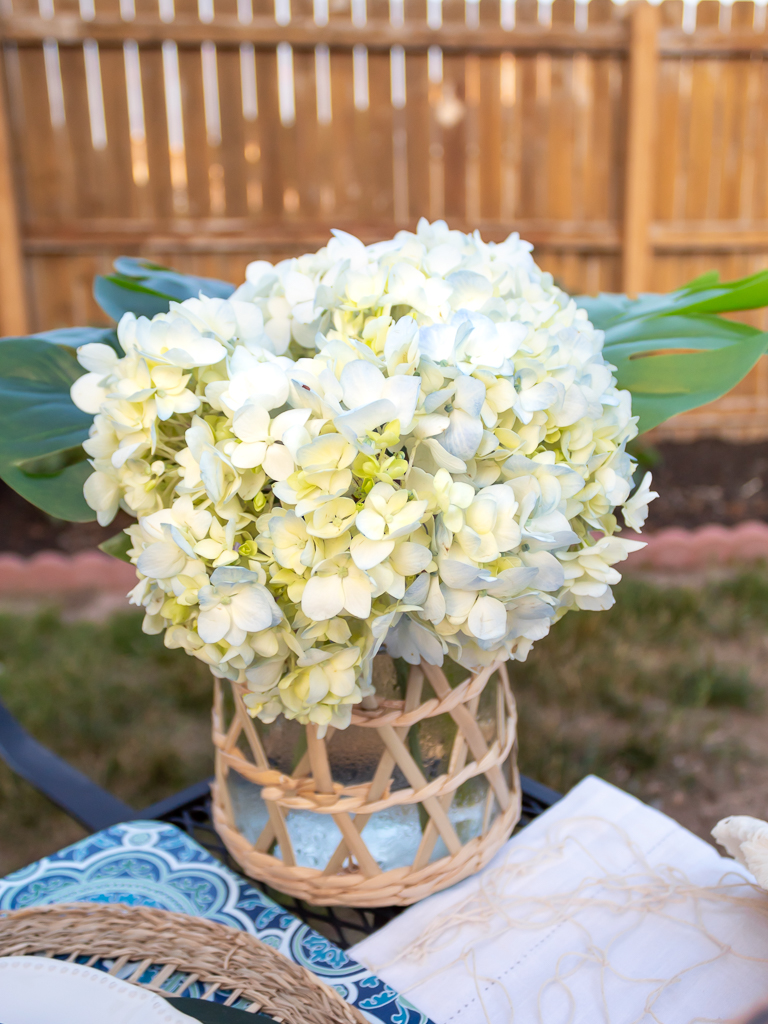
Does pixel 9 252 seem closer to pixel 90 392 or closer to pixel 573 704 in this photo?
pixel 573 704

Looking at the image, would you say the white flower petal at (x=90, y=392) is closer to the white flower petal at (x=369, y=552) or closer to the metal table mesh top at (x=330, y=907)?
the white flower petal at (x=369, y=552)

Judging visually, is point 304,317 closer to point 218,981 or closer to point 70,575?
point 218,981

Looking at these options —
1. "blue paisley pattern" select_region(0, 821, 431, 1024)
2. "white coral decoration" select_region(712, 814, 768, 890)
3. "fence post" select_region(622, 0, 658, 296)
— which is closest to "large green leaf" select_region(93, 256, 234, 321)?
"blue paisley pattern" select_region(0, 821, 431, 1024)

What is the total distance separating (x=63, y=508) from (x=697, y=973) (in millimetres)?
567

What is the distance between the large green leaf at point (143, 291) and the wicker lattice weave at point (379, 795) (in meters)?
0.35

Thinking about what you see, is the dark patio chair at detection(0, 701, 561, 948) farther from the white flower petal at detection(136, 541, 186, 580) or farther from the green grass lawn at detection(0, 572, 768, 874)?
the green grass lawn at detection(0, 572, 768, 874)

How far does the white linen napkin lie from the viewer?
51 centimetres

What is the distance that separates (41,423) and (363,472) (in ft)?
1.11

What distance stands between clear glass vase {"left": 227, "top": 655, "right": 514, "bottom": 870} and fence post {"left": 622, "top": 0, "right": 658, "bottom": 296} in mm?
2707

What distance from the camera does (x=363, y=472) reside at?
0.41 m

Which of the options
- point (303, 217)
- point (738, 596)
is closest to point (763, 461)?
point (738, 596)

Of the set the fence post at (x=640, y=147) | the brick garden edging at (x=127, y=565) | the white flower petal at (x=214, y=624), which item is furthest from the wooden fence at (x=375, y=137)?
the white flower petal at (x=214, y=624)

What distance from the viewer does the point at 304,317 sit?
1.64 feet

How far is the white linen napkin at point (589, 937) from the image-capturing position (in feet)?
1.67
